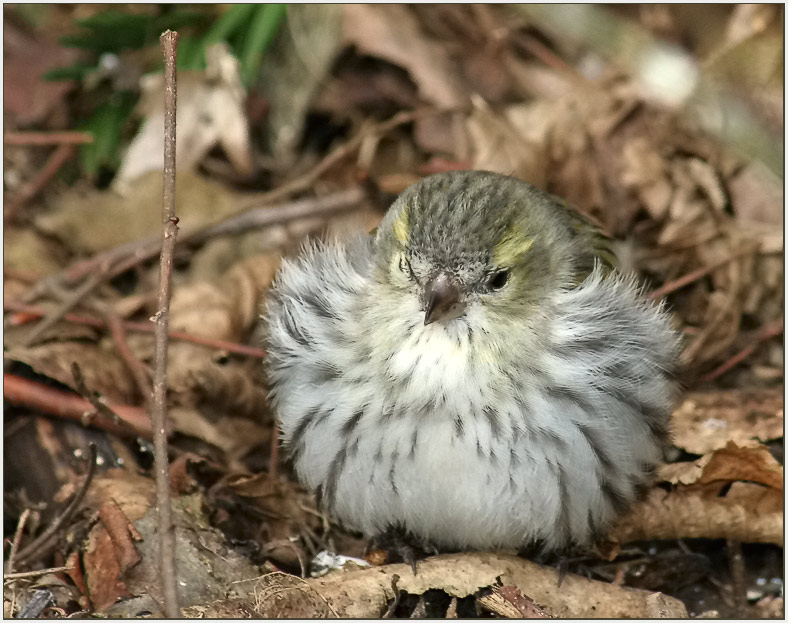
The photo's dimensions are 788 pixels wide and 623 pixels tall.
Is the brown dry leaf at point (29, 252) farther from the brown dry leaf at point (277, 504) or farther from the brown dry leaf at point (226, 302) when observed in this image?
the brown dry leaf at point (277, 504)

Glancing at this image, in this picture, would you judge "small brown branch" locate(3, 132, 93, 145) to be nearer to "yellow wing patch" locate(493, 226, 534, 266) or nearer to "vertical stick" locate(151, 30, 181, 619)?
"vertical stick" locate(151, 30, 181, 619)

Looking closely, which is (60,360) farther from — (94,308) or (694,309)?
(694,309)

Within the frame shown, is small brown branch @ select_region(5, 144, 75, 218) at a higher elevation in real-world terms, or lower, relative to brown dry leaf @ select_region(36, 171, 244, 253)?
higher

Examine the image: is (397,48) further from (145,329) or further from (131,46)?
(145,329)

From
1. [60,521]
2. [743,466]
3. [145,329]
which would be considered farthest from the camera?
[145,329]

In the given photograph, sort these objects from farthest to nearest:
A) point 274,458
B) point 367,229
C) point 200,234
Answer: point 200,234 → point 367,229 → point 274,458

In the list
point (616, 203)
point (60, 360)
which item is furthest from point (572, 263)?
point (60, 360)

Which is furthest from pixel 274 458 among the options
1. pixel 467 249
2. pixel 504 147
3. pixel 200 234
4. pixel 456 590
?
pixel 504 147

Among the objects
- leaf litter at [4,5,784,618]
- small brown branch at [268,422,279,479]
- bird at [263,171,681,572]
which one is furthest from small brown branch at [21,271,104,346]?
bird at [263,171,681,572]
